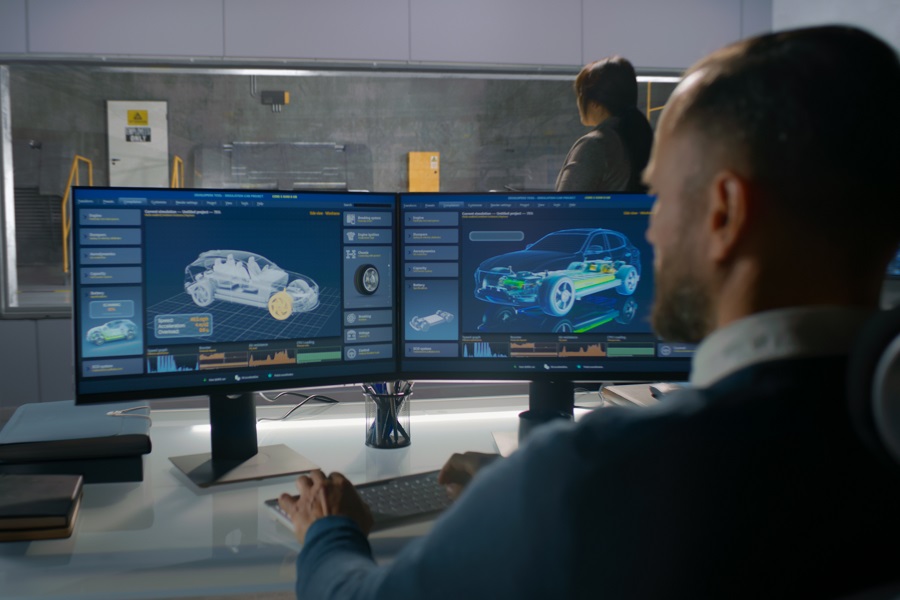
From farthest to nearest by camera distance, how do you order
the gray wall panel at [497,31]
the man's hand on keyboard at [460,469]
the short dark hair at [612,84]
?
the gray wall panel at [497,31] → the short dark hair at [612,84] → the man's hand on keyboard at [460,469]

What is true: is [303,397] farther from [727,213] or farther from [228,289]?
[727,213]

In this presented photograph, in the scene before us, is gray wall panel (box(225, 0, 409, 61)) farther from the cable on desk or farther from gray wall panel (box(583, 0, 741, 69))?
the cable on desk

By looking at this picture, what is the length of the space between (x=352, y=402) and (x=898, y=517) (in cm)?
149

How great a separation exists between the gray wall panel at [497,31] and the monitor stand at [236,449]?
3.03 metres

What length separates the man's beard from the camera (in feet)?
2.19

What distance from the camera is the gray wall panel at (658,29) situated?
420 cm

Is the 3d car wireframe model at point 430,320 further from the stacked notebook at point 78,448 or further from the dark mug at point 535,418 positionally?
the stacked notebook at point 78,448

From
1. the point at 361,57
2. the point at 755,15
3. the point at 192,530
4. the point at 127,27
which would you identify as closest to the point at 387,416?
the point at 192,530

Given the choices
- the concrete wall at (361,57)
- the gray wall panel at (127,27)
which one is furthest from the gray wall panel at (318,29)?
the gray wall panel at (127,27)

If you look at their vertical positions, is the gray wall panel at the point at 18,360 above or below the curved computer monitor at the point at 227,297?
below

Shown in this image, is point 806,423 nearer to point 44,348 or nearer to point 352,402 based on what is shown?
point 352,402

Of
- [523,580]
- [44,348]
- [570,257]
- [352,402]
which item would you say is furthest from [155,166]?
[523,580]

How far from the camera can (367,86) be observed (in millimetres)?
4234

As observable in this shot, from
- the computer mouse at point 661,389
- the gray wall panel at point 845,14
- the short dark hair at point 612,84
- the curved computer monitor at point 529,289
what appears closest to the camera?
the curved computer monitor at point 529,289
